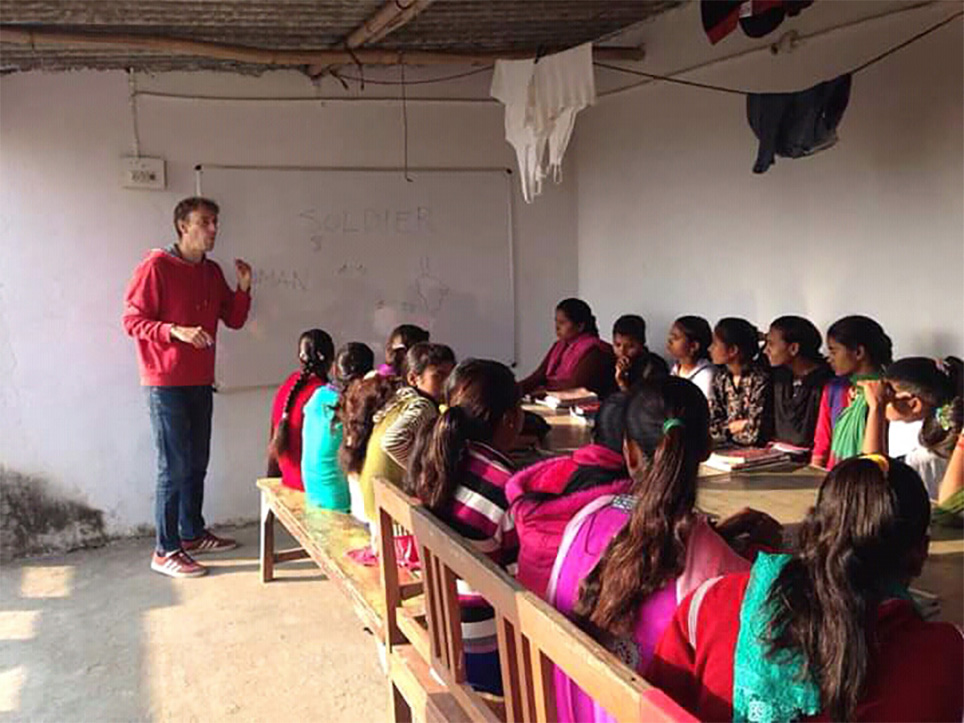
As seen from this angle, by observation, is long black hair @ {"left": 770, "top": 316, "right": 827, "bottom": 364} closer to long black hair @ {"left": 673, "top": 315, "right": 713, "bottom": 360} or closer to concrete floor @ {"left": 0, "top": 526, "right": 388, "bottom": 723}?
long black hair @ {"left": 673, "top": 315, "right": 713, "bottom": 360}

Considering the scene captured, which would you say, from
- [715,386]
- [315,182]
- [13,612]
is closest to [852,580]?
[715,386]

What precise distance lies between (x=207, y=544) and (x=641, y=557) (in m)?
3.37

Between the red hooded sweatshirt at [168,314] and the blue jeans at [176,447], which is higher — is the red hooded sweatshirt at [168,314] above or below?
above

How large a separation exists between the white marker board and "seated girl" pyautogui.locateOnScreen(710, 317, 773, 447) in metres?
1.84

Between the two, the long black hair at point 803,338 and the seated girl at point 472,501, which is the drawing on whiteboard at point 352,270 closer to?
the long black hair at point 803,338

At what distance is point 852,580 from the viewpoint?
1.09 m

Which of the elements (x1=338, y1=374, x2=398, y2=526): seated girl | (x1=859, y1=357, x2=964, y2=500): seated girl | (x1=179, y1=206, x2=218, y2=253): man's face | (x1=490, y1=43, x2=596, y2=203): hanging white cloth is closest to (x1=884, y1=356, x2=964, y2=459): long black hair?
(x1=859, y1=357, x2=964, y2=500): seated girl

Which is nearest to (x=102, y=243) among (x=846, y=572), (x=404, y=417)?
(x=404, y=417)

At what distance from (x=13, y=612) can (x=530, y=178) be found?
2.72 m

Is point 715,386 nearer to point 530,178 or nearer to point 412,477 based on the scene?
point 530,178

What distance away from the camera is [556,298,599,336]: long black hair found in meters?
4.62

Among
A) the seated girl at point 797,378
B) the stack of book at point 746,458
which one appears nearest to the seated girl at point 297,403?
the stack of book at point 746,458

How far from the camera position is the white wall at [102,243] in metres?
4.23

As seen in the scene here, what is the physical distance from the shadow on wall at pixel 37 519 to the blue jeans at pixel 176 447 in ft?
2.18
